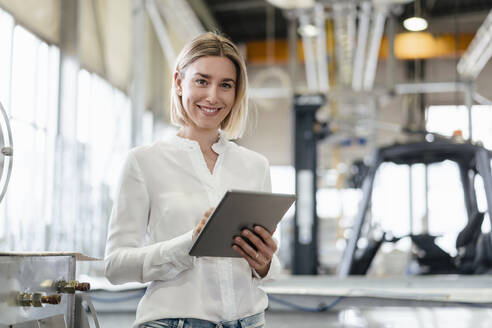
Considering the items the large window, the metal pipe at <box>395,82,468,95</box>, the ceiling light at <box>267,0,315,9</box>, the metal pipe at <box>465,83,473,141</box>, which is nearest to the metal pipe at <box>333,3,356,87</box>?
the ceiling light at <box>267,0,315,9</box>

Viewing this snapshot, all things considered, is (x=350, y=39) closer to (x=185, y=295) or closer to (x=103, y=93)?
(x=103, y=93)

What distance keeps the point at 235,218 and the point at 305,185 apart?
3547mm

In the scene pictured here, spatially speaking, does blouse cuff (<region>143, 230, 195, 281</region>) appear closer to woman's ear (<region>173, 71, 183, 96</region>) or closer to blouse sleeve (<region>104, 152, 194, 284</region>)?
blouse sleeve (<region>104, 152, 194, 284</region>)

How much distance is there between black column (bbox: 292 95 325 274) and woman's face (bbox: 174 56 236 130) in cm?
325

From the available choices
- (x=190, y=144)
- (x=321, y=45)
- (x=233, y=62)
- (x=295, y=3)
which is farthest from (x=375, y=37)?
(x=190, y=144)

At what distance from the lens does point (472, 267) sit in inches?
175

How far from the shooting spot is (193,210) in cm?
132

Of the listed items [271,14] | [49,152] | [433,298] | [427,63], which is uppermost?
[271,14]

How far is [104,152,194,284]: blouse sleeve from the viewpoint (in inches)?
48.7

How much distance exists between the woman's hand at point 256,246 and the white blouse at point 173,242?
0.27 feet

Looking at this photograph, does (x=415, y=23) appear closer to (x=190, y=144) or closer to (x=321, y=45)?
(x=321, y=45)

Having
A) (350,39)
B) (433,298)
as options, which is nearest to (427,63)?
(350,39)

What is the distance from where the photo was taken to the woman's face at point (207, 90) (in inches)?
54.2

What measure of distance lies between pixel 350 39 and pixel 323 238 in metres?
5.06
